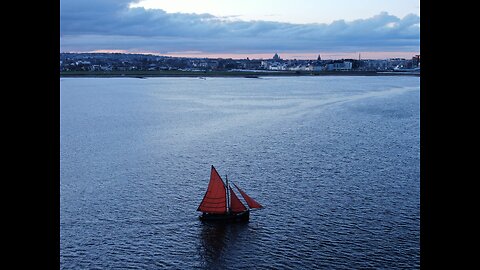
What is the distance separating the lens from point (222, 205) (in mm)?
21016

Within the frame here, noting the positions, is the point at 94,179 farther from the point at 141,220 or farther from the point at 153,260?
the point at 153,260

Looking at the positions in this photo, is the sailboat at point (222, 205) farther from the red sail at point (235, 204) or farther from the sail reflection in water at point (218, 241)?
the sail reflection in water at point (218, 241)

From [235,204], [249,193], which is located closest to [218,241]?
[235,204]

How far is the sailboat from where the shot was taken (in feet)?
65.9

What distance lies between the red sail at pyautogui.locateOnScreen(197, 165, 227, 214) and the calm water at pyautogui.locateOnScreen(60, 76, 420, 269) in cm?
53

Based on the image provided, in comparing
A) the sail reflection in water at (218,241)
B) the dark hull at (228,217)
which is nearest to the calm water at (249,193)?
the sail reflection in water at (218,241)

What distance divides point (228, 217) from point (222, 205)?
61cm

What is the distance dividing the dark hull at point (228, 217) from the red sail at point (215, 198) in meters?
0.19

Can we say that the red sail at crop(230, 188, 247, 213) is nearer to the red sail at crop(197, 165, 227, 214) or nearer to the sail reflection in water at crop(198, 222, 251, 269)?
the red sail at crop(197, 165, 227, 214)

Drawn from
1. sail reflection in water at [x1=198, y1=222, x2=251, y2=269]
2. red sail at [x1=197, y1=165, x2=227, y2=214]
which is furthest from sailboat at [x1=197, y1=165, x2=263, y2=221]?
sail reflection in water at [x1=198, y1=222, x2=251, y2=269]

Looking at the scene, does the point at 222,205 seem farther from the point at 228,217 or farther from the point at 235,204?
the point at 228,217

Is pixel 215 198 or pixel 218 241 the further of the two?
pixel 215 198
